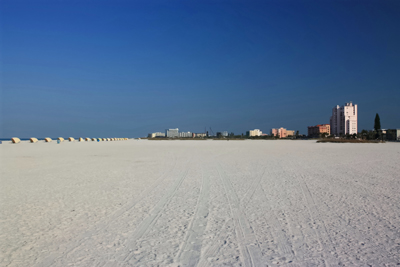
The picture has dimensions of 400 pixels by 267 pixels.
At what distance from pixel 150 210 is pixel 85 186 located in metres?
3.21

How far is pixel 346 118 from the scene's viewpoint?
107250mm

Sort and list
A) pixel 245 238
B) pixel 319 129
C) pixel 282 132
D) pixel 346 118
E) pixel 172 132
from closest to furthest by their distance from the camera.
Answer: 1. pixel 245 238
2. pixel 346 118
3. pixel 319 129
4. pixel 282 132
5. pixel 172 132

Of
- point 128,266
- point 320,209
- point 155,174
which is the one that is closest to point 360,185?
point 320,209

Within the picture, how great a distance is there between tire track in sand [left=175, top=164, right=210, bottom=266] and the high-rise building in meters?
112

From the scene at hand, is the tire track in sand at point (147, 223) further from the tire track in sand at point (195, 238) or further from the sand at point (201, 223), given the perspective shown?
the tire track in sand at point (195, 238)

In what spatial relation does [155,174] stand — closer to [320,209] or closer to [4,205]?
[4,205]

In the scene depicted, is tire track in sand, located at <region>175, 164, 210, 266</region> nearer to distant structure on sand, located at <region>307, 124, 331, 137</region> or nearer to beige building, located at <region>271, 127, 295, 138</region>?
distant structure on sand, located at <region>307, 124, 331, 137</region>

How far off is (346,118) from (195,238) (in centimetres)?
11845

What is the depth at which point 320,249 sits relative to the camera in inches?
132

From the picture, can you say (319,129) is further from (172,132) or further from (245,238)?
(245,238)


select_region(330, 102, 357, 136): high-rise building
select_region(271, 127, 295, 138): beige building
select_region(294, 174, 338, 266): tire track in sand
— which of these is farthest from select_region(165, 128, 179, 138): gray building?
select_region(294, 174, 338, 266): tire track in sand

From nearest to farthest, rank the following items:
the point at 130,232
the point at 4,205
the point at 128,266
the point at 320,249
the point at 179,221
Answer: the point at 128,266, the point at 320,249, the point at 130,232, the point at 179,221, the point at 4,205

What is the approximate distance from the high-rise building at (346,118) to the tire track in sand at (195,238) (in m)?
112

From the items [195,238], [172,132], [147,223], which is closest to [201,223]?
[195,238]
